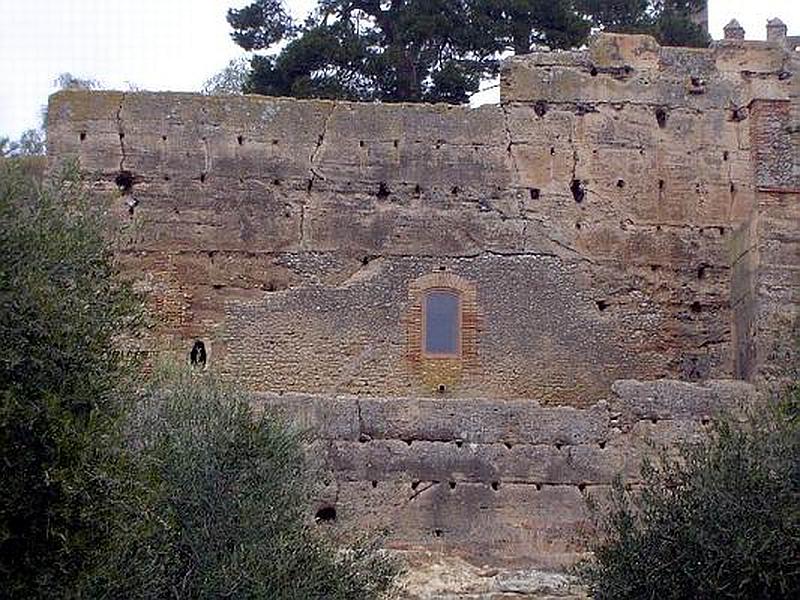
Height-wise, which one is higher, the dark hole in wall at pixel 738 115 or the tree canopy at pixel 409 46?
the tree canopy at pixel 409 46

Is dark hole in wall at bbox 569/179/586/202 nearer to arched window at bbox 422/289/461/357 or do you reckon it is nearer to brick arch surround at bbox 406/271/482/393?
brick arch surround at bbox 406/271/482/393

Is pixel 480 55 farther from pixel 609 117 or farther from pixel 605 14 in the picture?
pixel 609 117

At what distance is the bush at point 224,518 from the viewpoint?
1405 centimetres

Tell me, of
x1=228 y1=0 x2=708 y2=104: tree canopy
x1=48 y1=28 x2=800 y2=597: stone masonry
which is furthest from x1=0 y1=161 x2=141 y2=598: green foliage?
x1=228 y1=0 x2=708 y2=104: tree canopy

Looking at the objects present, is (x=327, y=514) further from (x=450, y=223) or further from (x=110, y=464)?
(x=110, y=464)

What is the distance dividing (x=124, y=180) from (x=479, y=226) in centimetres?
517

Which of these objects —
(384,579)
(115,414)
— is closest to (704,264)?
(384,579)

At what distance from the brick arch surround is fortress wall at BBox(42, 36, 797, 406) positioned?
6 centimetres

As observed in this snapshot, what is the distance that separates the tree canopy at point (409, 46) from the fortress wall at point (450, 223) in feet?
22.3

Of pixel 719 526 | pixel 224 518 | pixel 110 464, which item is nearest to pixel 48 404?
pixel 110 464

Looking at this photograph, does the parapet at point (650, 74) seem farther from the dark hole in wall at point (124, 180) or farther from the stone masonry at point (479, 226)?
the dark hole in wall at point (124, 180)

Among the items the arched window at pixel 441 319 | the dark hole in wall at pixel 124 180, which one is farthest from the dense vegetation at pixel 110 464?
the dark hole in wall at pixel 124 180

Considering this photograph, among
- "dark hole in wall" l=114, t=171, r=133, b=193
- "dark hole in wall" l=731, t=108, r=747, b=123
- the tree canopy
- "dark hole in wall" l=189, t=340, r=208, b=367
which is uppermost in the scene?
the tree canopy

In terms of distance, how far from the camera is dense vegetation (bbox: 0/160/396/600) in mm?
11789
